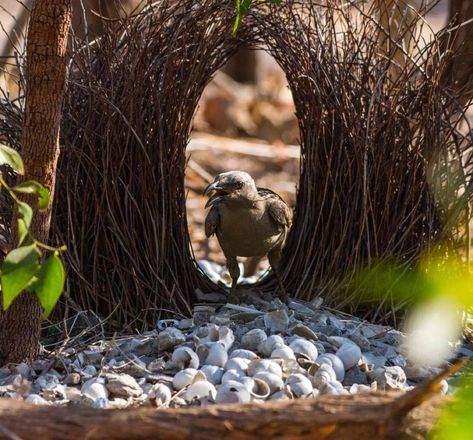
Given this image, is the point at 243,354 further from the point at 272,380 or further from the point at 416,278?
the point at 416,278

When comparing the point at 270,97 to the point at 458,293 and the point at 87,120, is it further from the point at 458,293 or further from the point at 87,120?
the point at 458,293

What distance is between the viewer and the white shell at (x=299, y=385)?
284cm

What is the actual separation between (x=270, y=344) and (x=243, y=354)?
11cm

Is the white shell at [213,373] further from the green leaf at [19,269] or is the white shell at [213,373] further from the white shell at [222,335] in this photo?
the green leaf at [19,269]

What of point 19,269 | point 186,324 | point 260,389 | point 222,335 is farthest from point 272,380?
point 19,269

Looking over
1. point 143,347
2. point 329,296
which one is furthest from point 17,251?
point 329,296

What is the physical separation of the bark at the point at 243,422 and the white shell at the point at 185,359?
3.02 feet

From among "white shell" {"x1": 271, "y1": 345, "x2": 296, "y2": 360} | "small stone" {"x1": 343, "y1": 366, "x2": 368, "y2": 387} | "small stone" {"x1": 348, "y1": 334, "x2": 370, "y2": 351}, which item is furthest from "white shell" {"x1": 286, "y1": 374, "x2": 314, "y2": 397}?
"small stone" {"x1": 348, "y1": 334, "x2": 370, "y2": 351}

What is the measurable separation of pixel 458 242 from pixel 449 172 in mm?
298

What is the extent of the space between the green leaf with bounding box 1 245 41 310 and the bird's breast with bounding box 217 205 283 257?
1922mm

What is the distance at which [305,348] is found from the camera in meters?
3.11

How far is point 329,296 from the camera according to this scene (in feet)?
12.2

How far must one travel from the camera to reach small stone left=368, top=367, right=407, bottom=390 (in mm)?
3008

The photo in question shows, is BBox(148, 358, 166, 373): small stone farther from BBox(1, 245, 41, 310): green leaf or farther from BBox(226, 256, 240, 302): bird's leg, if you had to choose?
BBox(1, 245, 41, 310): green leaf
